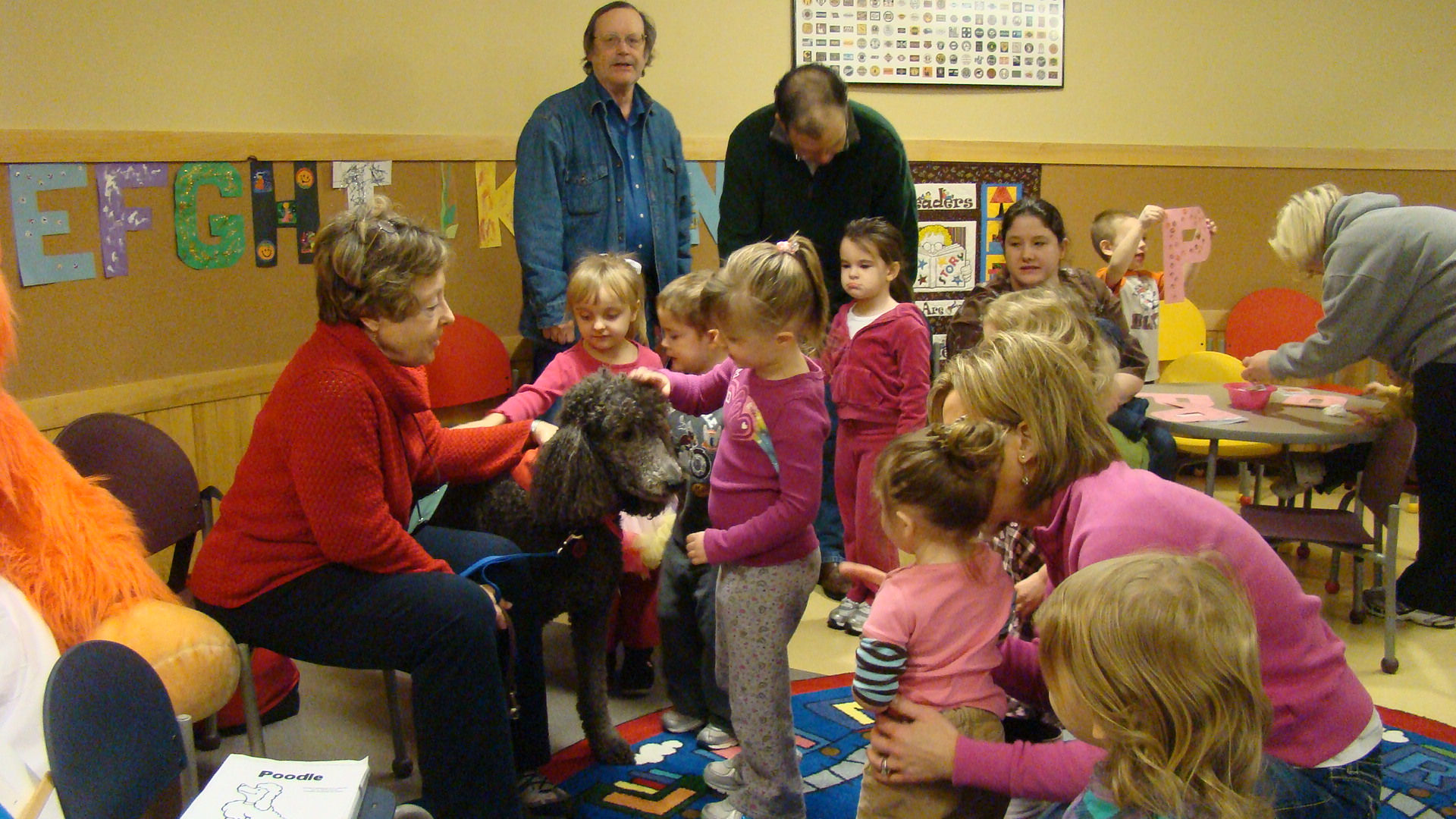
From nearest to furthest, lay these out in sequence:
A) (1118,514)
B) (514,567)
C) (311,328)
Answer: (1118,514)
(514,567)
(311,328)

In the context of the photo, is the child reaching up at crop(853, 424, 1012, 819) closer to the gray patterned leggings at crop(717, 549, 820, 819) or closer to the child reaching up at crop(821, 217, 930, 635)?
the gray patterned leggings at crop(717, 549, 820, 819)

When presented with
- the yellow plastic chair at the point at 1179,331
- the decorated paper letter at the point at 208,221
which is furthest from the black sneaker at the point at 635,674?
the yellow plastic chair at the point at 1179,331

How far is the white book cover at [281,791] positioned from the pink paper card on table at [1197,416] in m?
2.95

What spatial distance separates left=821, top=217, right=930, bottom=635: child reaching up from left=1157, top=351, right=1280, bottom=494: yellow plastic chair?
155cm

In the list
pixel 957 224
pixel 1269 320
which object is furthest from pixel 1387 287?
pixel 1269 320

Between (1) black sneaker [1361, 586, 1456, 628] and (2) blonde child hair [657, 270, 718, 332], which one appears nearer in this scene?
(2) blonde child hair [657, 270, 718, 332]

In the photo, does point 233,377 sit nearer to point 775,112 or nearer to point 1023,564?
point 775,112

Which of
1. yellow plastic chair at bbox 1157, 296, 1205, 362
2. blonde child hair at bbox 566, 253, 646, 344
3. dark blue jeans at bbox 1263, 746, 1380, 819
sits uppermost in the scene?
blonde child hair at bbox 566, 253, 646, 344

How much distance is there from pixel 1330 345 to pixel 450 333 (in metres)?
3.07

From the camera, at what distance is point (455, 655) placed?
2104 millimetres

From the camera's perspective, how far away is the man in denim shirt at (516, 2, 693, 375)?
12.3 feet

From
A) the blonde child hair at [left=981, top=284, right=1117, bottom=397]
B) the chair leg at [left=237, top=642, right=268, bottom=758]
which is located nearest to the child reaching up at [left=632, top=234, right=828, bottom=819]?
the blonde child hair at [left=981, top=284, right=1117, bottom=397]

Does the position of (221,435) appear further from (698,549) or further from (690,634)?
(698,549)

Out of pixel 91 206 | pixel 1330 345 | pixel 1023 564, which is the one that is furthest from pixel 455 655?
pixel 1330 345
